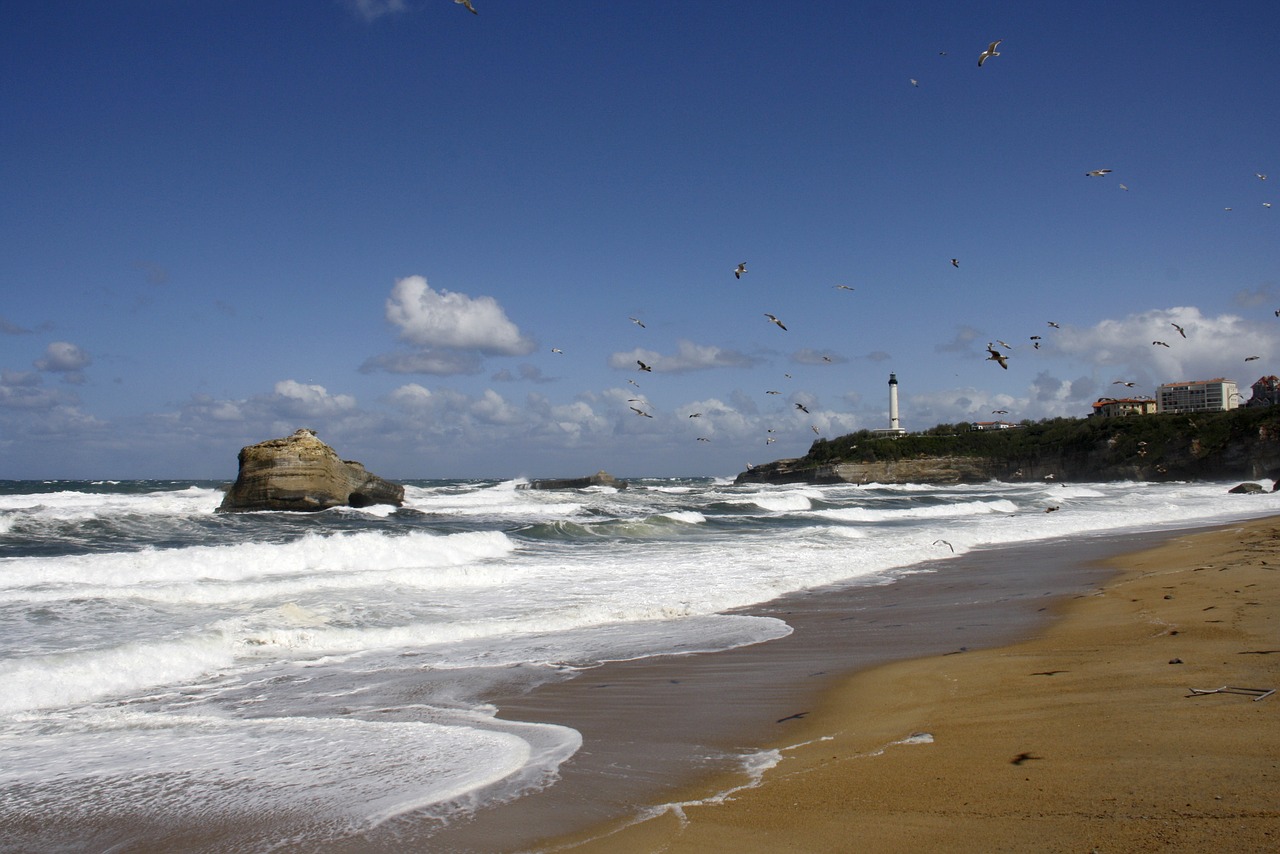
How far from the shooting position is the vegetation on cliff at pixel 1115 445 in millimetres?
58344

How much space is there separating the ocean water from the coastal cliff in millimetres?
46037

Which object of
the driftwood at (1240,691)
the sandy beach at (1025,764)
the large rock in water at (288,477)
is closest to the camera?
the sandy beach at (1025,764)

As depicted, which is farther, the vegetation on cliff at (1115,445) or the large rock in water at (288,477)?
the vegetation on cliff at (1115,445)

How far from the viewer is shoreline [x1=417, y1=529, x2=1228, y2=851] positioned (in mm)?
4328

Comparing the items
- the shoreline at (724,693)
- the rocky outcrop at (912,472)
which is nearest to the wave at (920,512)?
the shoreline at (724,693)

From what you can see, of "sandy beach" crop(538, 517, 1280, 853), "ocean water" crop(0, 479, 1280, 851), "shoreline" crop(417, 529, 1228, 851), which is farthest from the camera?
"ocean water" crop(0, 479, 1280, 851)

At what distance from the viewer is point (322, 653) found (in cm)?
938

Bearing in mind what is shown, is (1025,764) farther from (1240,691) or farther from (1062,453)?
(1062,453)

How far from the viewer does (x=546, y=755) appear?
5.27 meters

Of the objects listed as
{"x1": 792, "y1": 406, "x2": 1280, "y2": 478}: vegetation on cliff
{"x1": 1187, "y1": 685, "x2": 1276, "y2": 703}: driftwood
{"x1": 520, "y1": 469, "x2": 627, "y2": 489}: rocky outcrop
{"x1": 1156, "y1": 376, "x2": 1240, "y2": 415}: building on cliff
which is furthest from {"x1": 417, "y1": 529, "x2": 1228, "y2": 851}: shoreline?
{"x1": 1156, "y1": 376, "x2": 1240, "y2": 415}: building on cliff

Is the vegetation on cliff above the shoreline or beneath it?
above

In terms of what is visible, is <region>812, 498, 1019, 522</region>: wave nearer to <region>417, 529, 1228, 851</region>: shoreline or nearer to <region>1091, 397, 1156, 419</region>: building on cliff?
<region>417, 529, 1228, 851</region>: shoreline

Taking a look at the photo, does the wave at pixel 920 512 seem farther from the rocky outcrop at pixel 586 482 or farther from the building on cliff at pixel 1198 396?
the building on cliff at pixel 1198 396

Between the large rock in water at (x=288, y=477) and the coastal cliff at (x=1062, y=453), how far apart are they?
178 feet
